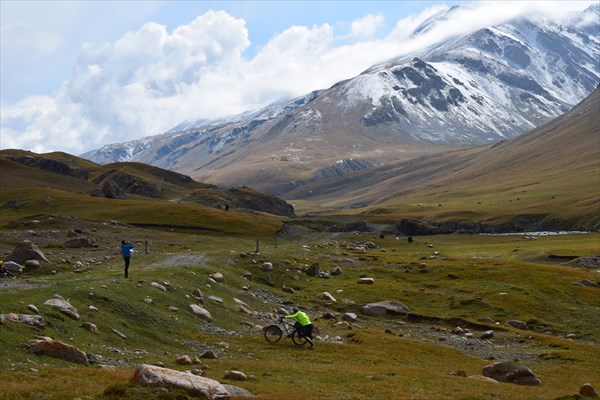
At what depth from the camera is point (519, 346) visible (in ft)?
200

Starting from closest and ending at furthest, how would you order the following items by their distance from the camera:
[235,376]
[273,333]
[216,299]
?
[235,376]
[273,333]
[216,299]

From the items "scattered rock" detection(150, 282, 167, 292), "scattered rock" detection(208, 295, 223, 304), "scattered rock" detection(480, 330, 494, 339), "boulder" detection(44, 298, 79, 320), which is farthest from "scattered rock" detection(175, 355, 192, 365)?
"scattered rock" detection(480, 330, 494, 339)

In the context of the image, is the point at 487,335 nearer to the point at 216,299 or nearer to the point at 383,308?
the point at 383,308

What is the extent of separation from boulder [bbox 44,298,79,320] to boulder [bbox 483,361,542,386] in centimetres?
2735

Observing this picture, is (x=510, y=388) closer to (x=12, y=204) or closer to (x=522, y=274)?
(x=522, y=274)

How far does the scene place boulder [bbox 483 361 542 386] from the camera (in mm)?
42469

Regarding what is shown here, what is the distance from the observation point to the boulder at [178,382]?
2562 centimetres

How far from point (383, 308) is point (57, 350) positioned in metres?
46.7

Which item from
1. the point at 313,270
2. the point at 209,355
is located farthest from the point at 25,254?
the point at 313,270

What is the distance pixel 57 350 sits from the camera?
30812 millimetres

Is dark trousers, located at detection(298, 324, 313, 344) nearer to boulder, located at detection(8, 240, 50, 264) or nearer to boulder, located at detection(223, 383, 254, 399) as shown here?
boulder, located at detection(223, 383, 254, 399)

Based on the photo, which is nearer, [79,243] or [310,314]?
[310,314]

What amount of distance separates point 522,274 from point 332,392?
71.0 m

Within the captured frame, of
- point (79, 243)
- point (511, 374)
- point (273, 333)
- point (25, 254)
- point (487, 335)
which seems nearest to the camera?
point (511, 374)
